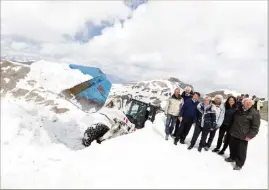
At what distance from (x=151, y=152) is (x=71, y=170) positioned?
3047 mm

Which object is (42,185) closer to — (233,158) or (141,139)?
(141,139)

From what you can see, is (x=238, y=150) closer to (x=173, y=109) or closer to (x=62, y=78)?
(x=173, y=109)

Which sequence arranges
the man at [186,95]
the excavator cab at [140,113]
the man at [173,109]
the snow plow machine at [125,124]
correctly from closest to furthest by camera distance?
the man at [173,109]
the man at [186,95]
the snow plow machine at [125,124]
the excavator cab at [140,113]

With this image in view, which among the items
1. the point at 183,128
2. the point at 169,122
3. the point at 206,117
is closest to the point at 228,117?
the point at 206,117

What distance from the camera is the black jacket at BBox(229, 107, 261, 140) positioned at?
9563 millimetres

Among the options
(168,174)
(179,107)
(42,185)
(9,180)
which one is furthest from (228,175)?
(9,180)

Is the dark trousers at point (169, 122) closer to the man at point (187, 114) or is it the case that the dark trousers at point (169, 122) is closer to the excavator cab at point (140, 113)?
the man at point (187, 114)

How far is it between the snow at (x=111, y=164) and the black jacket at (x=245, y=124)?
1270 mm

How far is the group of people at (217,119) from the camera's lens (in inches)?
388

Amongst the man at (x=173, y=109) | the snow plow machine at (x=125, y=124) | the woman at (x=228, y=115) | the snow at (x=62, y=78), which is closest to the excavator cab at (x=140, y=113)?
the snow plow machine at (x=125, y=124)

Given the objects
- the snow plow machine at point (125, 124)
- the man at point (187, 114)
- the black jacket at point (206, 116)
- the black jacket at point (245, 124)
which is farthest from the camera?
the snow plow machine at point (125, 124)

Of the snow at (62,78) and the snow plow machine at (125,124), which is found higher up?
the snow at (62,78)

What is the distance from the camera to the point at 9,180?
741 centimetres

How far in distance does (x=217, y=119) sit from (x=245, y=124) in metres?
1.29
